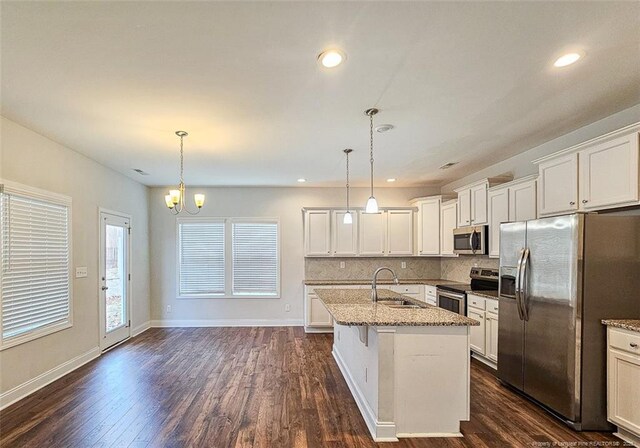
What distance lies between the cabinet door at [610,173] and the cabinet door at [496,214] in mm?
1210

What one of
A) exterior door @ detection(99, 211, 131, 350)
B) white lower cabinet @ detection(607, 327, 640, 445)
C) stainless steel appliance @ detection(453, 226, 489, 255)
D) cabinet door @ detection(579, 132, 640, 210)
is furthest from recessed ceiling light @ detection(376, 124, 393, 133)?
exterior door @ detection(99, 211, 131, 350)

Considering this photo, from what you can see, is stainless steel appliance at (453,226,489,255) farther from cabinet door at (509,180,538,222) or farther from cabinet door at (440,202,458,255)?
cabinet door at (509,180,538,222)

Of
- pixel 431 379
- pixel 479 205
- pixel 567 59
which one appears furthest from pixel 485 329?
pixel 567 59

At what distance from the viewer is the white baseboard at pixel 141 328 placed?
582 centimetres

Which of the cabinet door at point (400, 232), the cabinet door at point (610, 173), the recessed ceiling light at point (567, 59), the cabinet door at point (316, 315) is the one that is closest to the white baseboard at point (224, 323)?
the cabinet door at point (316, 315)

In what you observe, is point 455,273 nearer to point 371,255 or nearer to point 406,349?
point 371,255

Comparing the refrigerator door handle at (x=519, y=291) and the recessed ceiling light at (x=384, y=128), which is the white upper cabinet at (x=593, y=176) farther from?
the recessed ceiling light at (x=384, y=128)

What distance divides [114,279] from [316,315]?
11.1 feet

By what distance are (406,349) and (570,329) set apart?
1.40 metres

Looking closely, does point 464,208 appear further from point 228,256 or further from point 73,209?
point 73,209

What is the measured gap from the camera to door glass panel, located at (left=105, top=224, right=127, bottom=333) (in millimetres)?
5113

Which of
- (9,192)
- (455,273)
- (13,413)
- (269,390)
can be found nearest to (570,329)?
(269,390)

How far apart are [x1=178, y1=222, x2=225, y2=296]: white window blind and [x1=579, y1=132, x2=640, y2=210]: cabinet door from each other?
5713 millimetres

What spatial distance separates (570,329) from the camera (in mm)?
2742
